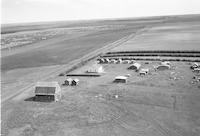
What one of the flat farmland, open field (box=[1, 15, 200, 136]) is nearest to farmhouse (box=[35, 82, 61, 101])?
Answer: open field (box=[1, 15, 200, 136])

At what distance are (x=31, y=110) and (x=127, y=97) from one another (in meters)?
17.7

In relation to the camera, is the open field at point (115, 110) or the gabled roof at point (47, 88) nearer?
the open field at point (115, 110)

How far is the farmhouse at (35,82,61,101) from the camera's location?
4367cm

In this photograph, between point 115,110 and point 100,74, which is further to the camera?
point 100,74

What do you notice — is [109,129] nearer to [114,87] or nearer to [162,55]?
[114,87]

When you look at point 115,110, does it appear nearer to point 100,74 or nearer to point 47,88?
point 47,88

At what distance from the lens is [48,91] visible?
145 feet

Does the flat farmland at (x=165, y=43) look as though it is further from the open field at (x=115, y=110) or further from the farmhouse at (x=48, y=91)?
the farmhouse at (x=48, y=91)

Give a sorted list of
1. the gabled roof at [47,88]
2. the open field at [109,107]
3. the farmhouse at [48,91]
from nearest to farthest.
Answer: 1. the open field at [109,107]
2. the farmhouse at [48,91]
3. the gabled roof at [47,88]

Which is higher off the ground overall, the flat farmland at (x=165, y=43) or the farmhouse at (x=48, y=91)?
→ the flat farmland at (x=165, y=43)

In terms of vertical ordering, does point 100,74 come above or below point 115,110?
above

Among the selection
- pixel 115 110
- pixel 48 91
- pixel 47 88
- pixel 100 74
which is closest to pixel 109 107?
pixel 115 110

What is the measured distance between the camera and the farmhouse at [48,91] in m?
43.7

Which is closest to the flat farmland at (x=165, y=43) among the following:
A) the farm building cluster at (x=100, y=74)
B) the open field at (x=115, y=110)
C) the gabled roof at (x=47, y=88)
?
the farm building cluster at (x=100, y=74)
